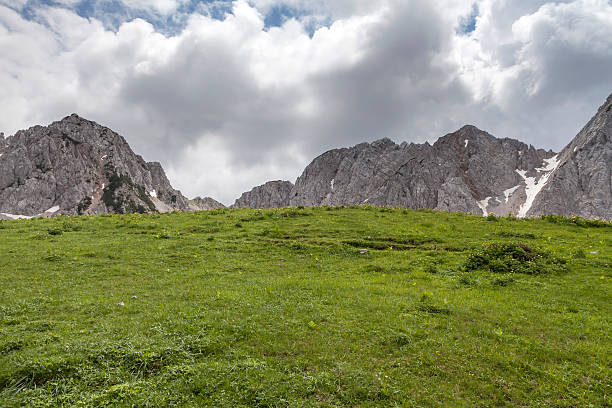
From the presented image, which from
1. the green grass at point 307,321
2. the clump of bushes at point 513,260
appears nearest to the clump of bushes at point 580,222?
the green grass at point 307,321

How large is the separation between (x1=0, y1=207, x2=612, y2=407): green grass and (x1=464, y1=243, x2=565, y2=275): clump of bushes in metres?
0.12

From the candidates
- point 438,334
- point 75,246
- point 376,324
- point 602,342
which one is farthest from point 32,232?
point 602,342

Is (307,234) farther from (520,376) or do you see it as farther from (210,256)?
(520,376)

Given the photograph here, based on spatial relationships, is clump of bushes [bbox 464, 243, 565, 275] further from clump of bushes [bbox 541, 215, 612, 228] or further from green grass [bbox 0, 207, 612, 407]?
clump of bushes [bbox 541, 215, 612, 228]

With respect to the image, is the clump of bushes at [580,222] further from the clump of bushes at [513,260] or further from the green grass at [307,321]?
the clump of bushes at [513,260]

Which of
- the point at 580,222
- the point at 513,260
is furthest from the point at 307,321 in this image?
the point at 580,222

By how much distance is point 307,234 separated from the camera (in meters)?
29.7

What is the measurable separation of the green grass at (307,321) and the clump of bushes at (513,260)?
0.39ft

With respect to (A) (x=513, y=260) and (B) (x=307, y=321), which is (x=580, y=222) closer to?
(A) (x=513, y=260)

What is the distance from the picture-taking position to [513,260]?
2097 centimetres

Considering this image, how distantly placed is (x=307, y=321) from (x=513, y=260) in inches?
595

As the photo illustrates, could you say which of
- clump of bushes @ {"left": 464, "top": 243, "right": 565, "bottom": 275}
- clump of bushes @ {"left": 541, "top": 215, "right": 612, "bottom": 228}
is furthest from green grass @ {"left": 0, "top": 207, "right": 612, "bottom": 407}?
clump of bushes @ {"left": 541, "top": 215, "right": 612, "bottom": 228}

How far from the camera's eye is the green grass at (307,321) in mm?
9383

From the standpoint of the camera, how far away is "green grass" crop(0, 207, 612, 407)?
30.8ft
